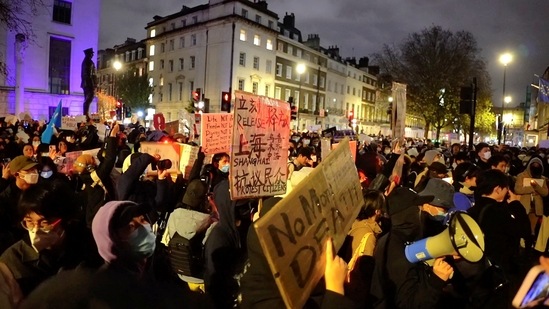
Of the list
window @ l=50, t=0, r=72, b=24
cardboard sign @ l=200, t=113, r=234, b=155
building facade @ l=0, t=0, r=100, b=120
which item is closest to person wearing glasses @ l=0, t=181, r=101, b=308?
cardboard sign @ l=200, t=113, r=234, b=155

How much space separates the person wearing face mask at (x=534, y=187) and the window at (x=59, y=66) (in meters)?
39.3

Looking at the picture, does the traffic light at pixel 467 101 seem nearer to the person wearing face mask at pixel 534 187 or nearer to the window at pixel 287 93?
the person wearing face mask at pixel 534 187

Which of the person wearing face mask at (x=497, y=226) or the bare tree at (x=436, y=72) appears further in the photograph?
the bare tree at (x=436, y=72)

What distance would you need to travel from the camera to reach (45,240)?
108 inches

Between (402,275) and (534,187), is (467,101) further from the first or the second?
(402,275)

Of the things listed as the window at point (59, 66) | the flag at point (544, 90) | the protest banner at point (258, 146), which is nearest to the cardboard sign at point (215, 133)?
the protest banner at point (258, 146)

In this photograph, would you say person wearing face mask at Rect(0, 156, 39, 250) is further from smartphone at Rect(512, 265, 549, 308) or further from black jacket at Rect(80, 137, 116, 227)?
smartphone at Rect(512, 265, 549, 308)

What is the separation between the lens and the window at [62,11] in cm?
3947

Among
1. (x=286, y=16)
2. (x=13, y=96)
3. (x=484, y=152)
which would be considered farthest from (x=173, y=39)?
(x=484, y=152)

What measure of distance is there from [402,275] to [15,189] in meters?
4.08

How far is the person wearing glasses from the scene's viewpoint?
2.68 metres

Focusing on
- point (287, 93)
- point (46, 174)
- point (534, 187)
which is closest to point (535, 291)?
point (46, 174)

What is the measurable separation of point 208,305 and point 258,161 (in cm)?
280

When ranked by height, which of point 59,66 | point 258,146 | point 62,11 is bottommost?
point 258,146
